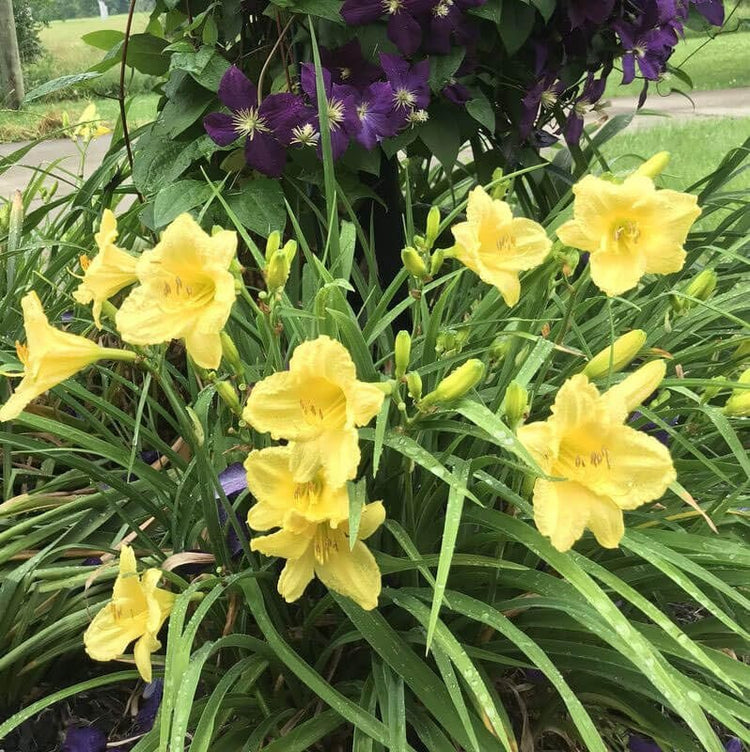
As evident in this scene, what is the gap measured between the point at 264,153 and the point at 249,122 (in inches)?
2.1

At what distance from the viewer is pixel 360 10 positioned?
1215 millimetres

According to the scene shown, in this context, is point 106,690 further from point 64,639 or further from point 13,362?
point 13,362

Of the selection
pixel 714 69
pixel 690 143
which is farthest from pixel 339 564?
pixel 714 69

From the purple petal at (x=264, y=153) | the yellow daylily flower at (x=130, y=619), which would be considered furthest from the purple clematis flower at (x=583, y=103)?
the yellow daylily flower at (x=130, y=619)

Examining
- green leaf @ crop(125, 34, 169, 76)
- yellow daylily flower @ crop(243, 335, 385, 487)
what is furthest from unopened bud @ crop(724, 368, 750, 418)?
green leaf @ crop(125, 34, 169, 76)

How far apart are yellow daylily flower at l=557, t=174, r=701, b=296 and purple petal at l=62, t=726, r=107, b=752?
87 cm

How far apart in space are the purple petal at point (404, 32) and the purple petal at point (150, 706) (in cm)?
105

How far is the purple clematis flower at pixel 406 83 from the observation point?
49.0 inches

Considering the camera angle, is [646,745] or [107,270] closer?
[107,270]

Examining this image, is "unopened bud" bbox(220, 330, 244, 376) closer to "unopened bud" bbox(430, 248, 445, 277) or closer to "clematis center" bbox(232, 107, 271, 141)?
"unopened bud" bbox(430, 248, 445, 277)

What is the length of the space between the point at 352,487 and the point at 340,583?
0.10m

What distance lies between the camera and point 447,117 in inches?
53.9

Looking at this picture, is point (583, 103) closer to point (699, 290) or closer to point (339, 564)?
point (699, 290)

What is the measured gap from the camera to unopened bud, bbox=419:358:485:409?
72 centimetres
